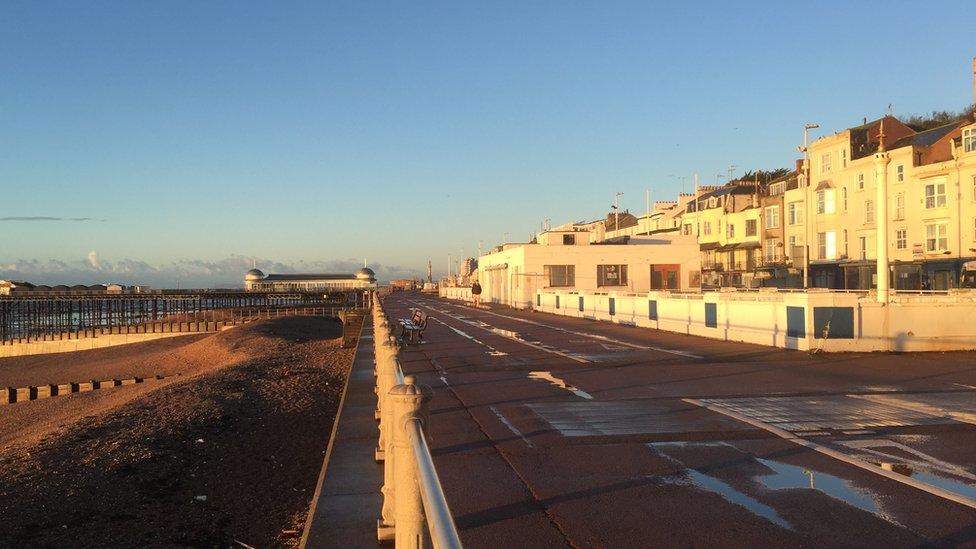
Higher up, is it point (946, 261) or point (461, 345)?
point (946, 261)

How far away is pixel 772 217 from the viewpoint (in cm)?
5722

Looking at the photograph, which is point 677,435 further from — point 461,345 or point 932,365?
point 461,345

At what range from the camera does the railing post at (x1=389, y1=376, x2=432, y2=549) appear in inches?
124

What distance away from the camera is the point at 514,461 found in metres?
7.53

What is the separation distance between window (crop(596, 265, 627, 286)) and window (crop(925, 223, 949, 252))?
68.7ft

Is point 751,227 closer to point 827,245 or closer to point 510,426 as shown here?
point 827,245

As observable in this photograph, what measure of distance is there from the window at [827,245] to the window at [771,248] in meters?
5.09

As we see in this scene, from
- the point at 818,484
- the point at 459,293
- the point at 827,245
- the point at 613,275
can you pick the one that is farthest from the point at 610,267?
the point at 818,484

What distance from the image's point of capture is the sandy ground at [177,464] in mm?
8664

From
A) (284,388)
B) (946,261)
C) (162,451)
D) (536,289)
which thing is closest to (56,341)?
(536,289)

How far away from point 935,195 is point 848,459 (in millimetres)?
39031

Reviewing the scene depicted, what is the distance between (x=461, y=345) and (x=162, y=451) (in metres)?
11.2

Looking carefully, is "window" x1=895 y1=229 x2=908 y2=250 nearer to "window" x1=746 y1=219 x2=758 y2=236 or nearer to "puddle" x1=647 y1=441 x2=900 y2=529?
"window" x1=746 y1=219 x2=758 y2=236

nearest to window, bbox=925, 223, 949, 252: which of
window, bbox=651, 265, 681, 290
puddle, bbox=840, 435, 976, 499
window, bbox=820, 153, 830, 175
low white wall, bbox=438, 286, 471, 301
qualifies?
window, bbox=820, 153, 830, 175
